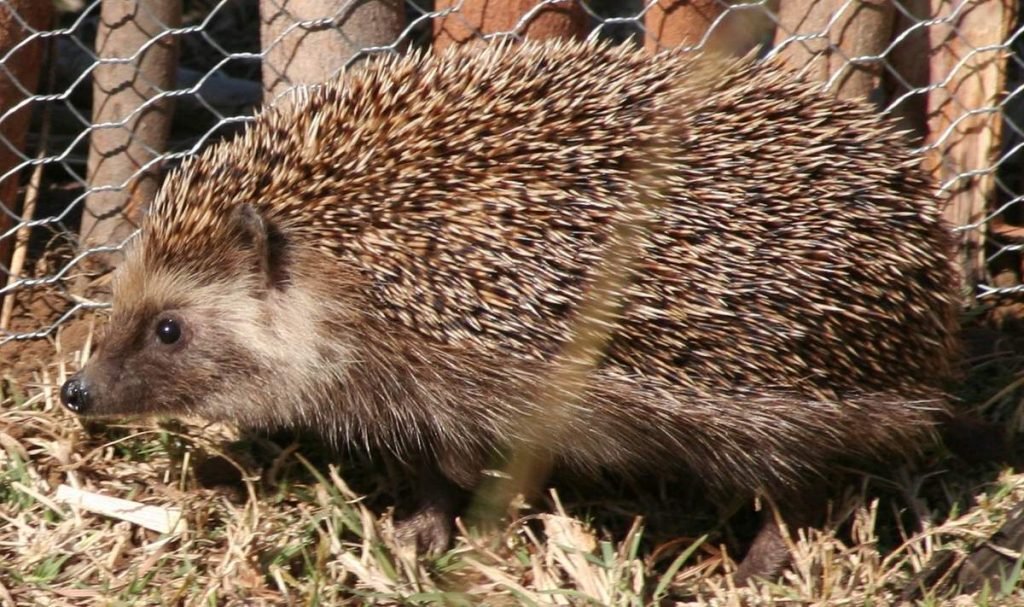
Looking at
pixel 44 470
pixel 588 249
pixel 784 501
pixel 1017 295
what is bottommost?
pixel 44 470

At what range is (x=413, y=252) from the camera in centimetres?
414

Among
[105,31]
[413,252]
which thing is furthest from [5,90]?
[413,252]

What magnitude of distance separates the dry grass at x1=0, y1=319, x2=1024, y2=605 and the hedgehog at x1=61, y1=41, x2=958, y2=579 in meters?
0.27

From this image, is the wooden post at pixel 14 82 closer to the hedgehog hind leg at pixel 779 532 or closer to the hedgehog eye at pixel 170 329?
the hedgehog eye at pixel 170 329

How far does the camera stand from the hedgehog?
4059 millimetres

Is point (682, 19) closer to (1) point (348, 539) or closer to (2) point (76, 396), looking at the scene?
(1) point (348, 539)

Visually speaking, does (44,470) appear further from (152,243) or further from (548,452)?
(548,452)

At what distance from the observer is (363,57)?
5.12 meters

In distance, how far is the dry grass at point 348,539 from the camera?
14.2ft

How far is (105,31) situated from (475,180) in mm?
1833

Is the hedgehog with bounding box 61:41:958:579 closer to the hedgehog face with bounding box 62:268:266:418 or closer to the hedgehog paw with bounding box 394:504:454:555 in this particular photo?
the hedgehog face with bounding box 62:268:266:418

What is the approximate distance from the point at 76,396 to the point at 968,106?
3.47 m

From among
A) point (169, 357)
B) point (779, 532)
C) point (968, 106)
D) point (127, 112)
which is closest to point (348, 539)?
point (169, 357)

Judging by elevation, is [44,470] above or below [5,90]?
below
